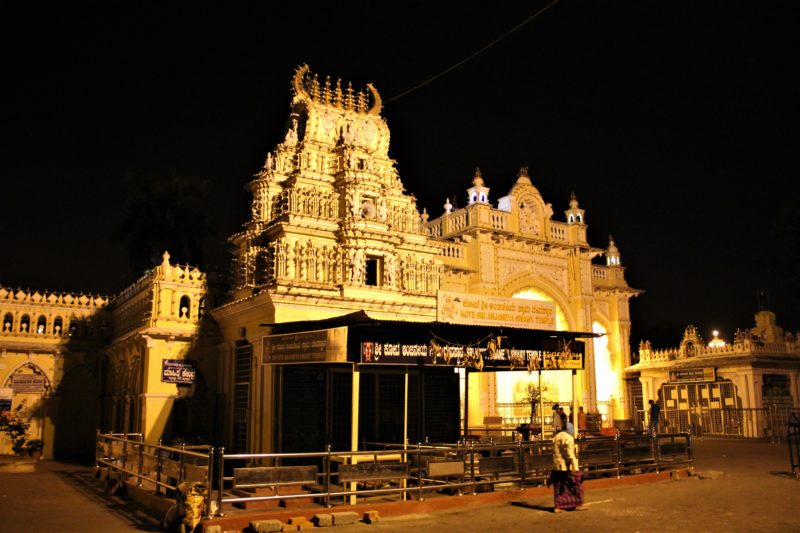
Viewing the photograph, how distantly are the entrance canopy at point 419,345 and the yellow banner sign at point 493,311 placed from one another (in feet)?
1.30

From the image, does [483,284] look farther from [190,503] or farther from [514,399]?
[190,503]

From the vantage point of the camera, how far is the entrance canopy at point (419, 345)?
14.2m

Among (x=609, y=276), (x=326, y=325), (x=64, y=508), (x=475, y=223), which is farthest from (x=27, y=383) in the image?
(x=609, y=276)

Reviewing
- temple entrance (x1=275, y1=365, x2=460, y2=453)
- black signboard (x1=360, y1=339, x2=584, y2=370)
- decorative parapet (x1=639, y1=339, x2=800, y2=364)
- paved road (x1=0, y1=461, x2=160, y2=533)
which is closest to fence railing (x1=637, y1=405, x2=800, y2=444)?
decorative parapet (x1=639, y1=339, x2=800, y2=364)

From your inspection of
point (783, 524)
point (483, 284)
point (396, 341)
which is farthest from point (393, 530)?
point (483, 284)

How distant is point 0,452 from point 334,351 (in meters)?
20.7

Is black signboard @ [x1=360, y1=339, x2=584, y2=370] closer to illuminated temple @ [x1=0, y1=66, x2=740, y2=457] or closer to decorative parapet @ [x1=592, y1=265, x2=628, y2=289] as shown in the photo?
illuminated temple @ [x1=0, y1=66, x2=740, y2=457]

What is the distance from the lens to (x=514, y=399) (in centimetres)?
3216

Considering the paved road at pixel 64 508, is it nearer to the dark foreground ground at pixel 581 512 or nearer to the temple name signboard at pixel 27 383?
the dark foreground ground at pixel 581 512

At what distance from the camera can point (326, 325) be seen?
1593 centimetres

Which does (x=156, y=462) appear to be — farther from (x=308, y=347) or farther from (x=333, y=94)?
(x=333, y=94)

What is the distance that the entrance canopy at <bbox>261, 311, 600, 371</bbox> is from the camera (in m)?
14.2

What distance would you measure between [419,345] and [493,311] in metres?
2.46

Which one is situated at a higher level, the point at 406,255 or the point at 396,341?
the point at 406,255
